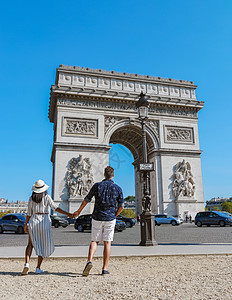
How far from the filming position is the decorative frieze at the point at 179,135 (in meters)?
28.2

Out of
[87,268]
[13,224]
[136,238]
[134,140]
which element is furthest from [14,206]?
[87,268]

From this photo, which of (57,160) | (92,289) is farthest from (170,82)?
(92,289)

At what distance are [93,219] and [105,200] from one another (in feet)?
1.21

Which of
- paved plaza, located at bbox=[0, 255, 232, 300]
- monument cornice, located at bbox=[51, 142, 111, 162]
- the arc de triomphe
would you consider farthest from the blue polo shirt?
monument cornice, located at bbox=[51, 142, 111, 162]

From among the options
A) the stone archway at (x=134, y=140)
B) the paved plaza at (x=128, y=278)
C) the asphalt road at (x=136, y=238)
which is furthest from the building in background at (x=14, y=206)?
the paved plaza at (x=128, y=278)

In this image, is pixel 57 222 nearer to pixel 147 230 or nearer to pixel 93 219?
→ pixel 147 230

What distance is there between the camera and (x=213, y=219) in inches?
835

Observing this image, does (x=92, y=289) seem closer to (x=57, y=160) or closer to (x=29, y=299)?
(x=29, y=299)

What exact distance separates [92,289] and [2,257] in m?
3.15

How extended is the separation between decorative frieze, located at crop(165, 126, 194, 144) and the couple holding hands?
24.1m

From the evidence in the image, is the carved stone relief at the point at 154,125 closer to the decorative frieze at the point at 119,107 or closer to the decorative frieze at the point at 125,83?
the decorative frieze at the point at 119,107

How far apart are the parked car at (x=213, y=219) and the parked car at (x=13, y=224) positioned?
1286cm

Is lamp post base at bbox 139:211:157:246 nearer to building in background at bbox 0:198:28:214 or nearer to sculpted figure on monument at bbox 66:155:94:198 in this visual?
sculpted figure on monument at bbox 66:155:94:198

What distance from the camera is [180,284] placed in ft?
11.9
